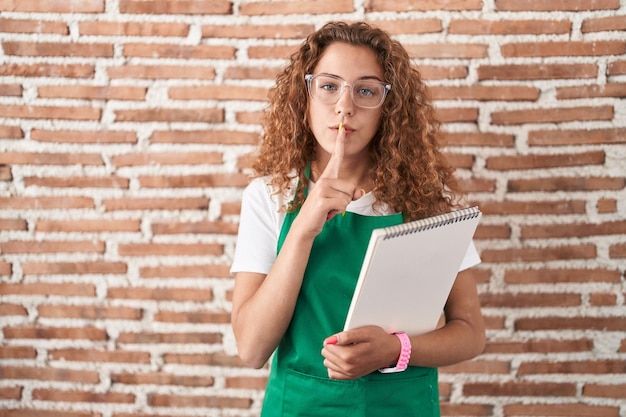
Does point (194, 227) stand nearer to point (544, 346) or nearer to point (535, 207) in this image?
point (535, 207)

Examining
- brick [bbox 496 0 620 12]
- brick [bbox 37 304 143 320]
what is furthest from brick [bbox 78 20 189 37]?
brick [bbox 496 0 620 12]

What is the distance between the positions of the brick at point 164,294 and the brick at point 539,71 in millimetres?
1139

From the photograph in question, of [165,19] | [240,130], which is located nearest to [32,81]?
[165,19]

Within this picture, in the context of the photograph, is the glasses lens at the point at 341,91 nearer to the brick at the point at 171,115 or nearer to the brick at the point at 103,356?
the brick at the point at 171,115

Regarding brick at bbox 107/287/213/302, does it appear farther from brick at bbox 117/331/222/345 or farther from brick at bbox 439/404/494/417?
brick at bbox 439/404/494/417

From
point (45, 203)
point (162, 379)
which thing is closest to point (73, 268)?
point (45, 203)

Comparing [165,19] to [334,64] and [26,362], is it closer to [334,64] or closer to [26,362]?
[334,64]

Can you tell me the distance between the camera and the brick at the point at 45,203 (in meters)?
1.82

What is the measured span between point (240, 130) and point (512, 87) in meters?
0.86

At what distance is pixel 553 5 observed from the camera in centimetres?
172

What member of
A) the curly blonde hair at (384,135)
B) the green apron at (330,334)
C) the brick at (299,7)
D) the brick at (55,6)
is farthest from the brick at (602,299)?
the brick at (55,6)

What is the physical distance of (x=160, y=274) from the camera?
1.84 m

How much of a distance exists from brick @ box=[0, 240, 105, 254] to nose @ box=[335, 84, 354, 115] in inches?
41.2

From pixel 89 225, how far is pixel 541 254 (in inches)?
57.7
